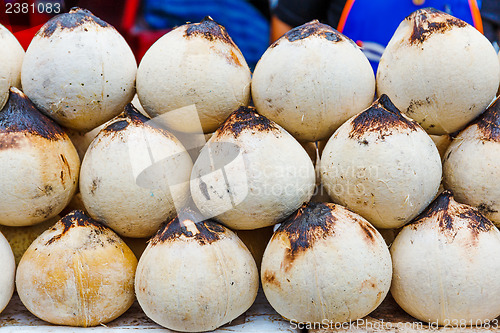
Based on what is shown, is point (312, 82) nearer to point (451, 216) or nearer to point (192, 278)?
point (451, 216)

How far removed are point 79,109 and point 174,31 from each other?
16.7 inches

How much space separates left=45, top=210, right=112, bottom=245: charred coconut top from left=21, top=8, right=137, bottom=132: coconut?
34 centimetres

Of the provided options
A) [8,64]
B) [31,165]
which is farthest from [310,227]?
[8,64]

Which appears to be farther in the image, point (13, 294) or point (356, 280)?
point (13, 294)

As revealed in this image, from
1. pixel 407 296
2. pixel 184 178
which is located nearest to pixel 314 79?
pixel 184 178

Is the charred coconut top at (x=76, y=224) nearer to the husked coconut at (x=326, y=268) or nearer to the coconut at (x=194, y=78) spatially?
the coconut at (x=194, y=78)

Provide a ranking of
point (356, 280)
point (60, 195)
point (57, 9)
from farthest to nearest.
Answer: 1. point (57, 9)
2. point (60, 195)
3. point (356, 280)

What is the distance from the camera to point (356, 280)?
1.33 meters

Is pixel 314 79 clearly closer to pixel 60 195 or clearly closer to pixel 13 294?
pixel 60 195

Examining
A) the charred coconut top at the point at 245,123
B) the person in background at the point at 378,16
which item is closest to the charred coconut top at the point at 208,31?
the charred coconut top at the point at 245,123

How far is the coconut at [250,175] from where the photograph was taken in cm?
140

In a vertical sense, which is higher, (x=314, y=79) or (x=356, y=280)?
(x=314, y=79)

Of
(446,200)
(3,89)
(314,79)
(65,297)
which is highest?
(314,79)

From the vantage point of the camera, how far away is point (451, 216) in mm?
1425
